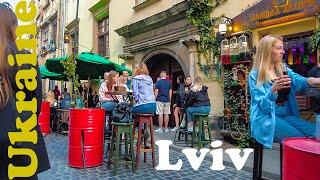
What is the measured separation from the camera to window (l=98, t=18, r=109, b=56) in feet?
56.4

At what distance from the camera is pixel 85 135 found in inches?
241

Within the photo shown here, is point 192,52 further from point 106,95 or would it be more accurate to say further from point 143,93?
point 143,93

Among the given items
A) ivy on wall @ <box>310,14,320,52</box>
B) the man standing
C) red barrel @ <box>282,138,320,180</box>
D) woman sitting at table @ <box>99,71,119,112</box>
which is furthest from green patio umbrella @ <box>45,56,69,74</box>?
red barrel @ <box>282,138,320,180</box>

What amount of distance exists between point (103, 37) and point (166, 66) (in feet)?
18.5

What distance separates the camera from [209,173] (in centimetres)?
582

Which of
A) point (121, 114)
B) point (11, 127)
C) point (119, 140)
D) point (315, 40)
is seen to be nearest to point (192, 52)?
point (315, 40)

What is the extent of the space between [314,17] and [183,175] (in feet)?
12.8

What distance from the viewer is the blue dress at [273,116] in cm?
297

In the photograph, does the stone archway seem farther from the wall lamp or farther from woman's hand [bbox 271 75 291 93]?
woman's hand [bbox 271 75 291 93]

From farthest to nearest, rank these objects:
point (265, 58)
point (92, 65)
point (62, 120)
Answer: point (62, 120)
point (92, 65)
point (265, 58)

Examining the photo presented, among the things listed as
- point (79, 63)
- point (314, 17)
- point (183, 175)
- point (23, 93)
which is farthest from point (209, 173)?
point (79, 63)

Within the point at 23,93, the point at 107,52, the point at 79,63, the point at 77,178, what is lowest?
the point at 77,178

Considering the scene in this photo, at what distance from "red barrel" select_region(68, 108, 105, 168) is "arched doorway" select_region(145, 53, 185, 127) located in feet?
20.3

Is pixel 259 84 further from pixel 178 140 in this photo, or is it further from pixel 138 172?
pixel 178 140
